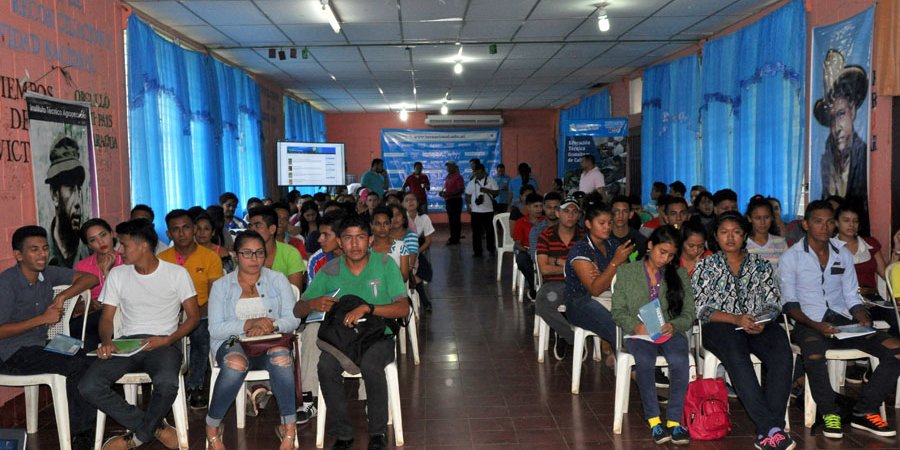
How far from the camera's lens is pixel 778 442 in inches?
147

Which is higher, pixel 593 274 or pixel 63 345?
pixel 593 274

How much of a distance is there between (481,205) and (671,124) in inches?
135

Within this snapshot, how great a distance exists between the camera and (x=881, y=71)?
5816mm

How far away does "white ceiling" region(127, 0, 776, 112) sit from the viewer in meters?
7.48

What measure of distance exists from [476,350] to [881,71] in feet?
12.4

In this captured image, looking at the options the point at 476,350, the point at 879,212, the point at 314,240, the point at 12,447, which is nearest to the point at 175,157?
the point at 314,240

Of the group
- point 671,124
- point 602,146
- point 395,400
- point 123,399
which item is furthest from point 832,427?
point 602,146

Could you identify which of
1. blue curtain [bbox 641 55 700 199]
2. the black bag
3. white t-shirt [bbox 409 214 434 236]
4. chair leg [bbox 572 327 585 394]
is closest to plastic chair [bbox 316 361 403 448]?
the black bag

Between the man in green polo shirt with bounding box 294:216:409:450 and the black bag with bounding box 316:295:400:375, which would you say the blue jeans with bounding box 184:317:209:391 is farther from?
the black bag with bounding box 316:295:400:375

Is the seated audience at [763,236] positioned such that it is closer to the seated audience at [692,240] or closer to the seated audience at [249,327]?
the seated audience at [692,240]

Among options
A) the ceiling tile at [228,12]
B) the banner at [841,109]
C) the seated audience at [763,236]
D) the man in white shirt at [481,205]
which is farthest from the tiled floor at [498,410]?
the man in white shirt at [481,205]

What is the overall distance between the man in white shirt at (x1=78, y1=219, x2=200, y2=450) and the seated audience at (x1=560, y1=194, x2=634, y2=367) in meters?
2.34

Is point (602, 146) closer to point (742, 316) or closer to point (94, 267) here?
point (742, 316)

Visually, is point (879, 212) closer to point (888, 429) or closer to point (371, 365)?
point (888, 429)
